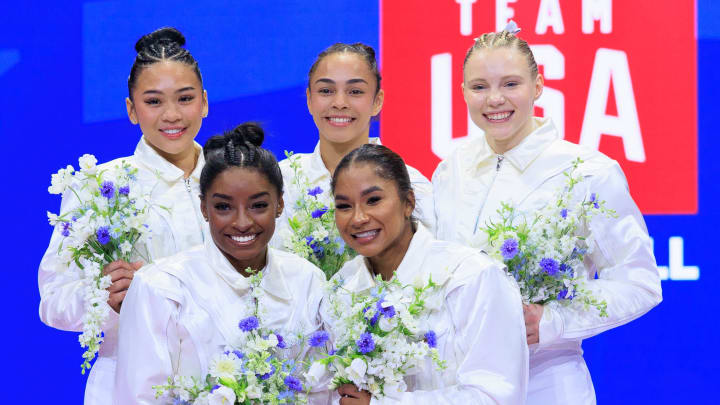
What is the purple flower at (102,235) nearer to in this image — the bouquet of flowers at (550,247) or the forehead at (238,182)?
the forehead at (238,182)

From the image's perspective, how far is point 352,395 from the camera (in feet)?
8.33

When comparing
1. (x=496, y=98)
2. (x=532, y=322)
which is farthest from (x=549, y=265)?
(x=496, y=98)

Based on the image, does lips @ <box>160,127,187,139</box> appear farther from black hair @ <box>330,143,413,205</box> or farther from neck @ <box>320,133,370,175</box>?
black hair @ <box>330,143,413,205</box>

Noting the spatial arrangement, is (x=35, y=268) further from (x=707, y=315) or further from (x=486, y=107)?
(x=707, y=315)

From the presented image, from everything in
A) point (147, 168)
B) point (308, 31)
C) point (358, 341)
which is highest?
point (308, 31)

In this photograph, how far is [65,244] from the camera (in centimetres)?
315

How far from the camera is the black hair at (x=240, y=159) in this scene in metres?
2.77

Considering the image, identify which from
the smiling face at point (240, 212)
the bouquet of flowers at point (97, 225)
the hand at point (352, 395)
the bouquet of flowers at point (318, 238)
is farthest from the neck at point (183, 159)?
the hand at point (352, 395)

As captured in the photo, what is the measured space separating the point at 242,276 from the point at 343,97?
1051mm

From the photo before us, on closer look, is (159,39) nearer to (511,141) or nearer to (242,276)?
(242,276)

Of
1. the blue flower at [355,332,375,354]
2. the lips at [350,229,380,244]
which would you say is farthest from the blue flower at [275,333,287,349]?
the lips at [350,229,380,244]

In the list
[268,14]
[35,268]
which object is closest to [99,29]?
[268,14]

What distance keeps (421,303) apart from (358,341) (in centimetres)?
21

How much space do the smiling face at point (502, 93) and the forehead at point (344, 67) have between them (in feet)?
1.57
